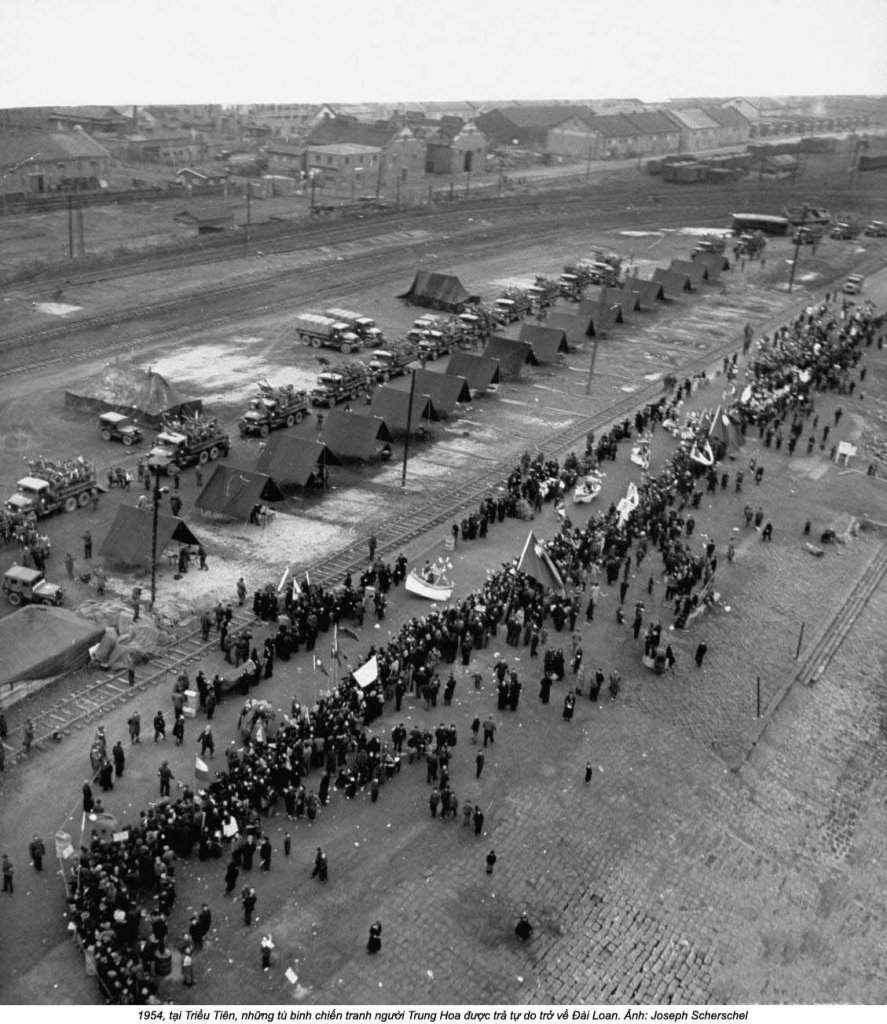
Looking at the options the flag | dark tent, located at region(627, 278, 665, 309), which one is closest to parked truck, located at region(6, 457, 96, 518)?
the flag

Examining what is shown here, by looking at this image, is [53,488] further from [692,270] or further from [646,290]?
[692,270]

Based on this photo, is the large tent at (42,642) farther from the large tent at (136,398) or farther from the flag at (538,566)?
the large tent at (136,398)

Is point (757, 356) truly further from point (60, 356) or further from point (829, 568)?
point (60, 356)

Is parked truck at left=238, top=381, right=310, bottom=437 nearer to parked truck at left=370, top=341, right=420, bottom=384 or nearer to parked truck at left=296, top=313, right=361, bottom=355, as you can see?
parked truck at left=370, top=341, right=420, bottom=384

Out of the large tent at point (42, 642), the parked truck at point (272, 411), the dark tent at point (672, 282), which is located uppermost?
the dark tent at point (672, 282)

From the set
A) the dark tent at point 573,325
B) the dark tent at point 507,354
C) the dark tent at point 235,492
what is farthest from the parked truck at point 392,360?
the dark tent at point 235,492

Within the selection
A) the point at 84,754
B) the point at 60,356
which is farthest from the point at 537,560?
the point at 60,356

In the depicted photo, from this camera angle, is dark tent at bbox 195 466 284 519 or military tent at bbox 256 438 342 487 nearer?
dark tent at bbox 195 466 284 519
